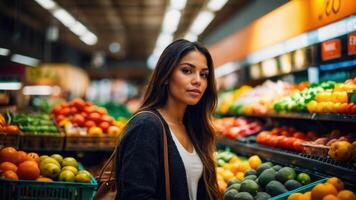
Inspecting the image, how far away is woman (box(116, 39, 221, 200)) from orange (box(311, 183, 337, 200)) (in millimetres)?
777

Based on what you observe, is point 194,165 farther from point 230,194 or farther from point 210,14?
point 210,14

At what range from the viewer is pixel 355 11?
154 inches

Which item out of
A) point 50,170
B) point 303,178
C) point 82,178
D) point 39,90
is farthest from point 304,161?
point 39,90

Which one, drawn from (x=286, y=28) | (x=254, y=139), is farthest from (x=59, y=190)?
(x=286, y=28)

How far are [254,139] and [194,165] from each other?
3144 millimetres

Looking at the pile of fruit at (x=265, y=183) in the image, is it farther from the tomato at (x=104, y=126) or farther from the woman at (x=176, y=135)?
the tomato at (x=104, y=126)

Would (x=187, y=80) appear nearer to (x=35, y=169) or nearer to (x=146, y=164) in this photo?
(x=146, y=164)

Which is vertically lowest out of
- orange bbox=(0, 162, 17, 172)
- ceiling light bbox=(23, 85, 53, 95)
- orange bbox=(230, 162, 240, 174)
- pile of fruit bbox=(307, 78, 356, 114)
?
orange bbox=(230, 162, 240, 174)

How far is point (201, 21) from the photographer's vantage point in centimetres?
1203

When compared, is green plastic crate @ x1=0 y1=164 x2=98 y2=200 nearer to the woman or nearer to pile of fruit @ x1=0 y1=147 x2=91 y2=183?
pile of fruit @ x1=0 y1=147 x2=91 y2=183

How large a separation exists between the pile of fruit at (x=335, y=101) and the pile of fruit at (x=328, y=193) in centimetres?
74

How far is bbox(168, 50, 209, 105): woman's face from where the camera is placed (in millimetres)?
2635

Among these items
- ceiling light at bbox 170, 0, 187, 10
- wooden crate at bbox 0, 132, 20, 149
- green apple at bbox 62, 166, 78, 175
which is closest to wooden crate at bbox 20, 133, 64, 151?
wooden crate at bbox 0, 132, 20, 149

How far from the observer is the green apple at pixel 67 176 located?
11.9 feet
